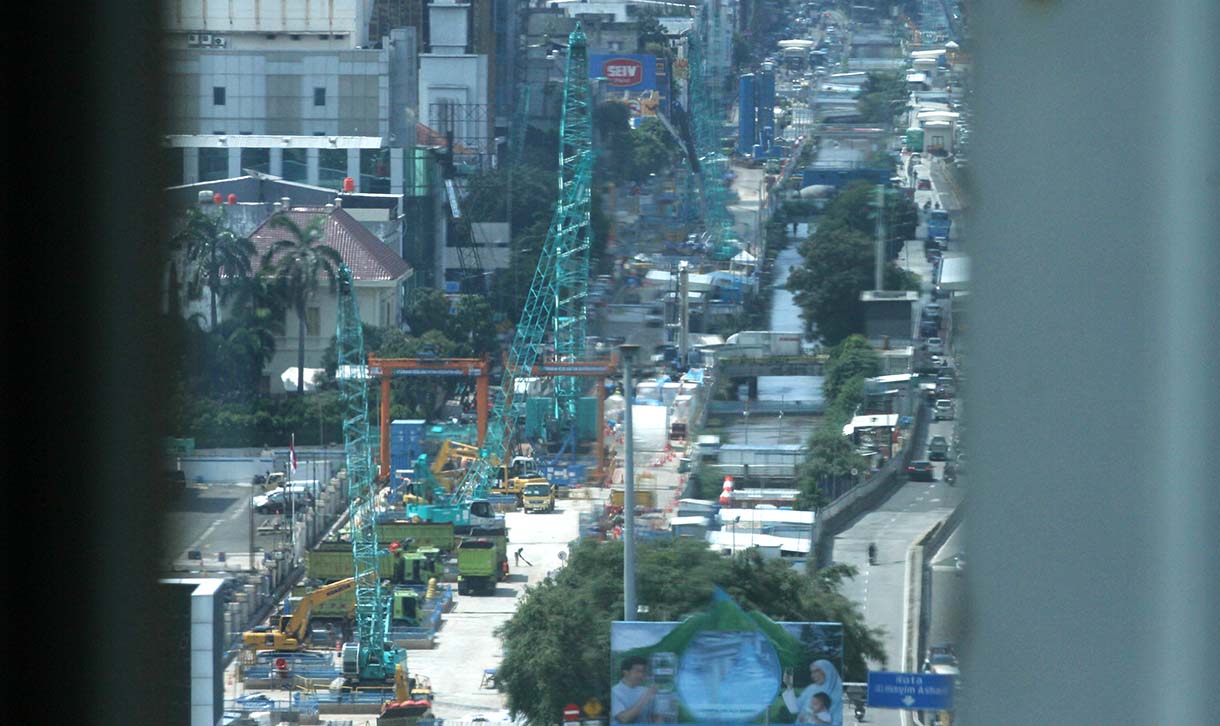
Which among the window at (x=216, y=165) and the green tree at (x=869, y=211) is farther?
the window at (x=216, y=165)

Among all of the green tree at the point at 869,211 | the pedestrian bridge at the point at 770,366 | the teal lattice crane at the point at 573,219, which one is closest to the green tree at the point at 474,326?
the teal lattice crane at the point at 573,219

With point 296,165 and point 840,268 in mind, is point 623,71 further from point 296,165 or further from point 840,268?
point 840,268

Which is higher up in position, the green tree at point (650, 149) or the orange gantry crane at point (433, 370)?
the green tree at point (650, 149)

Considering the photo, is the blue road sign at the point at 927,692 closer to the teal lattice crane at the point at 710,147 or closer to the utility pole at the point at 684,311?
the utility pole at the point at 684,311

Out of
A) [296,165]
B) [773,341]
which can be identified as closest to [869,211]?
[773,341]

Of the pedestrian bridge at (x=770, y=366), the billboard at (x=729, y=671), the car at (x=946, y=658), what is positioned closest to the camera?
the car at (x=946, y=658)

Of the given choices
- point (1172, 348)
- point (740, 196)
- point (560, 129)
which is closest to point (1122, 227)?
point (1172, 348)
